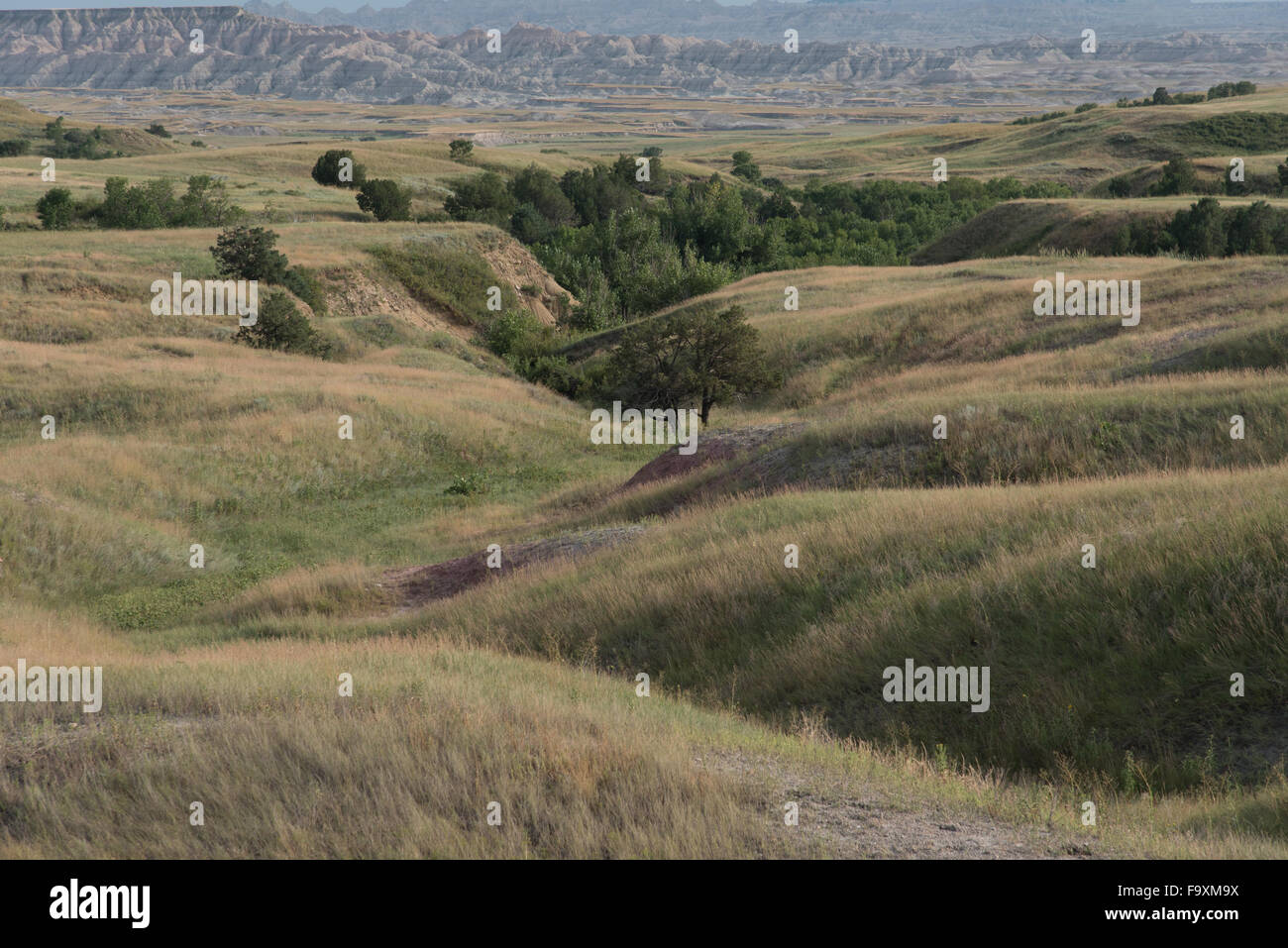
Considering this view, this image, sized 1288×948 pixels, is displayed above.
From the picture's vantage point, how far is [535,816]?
5297 mm

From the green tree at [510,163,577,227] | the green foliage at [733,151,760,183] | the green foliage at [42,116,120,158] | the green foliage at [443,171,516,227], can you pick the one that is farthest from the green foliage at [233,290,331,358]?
the green foliage at [733,151,760,183]

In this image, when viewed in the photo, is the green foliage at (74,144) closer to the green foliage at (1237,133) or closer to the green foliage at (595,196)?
the green foliage at (595,196)

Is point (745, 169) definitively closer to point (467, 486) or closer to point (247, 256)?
point (247, 256)

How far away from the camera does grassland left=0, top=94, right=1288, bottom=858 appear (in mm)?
5586

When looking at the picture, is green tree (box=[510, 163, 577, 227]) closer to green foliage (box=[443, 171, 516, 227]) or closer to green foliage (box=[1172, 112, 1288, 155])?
green foliage (box=[443, 171, 516, 227])

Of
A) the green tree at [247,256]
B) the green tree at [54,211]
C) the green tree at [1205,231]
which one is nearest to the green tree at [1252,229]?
the green tree at [1205,231]

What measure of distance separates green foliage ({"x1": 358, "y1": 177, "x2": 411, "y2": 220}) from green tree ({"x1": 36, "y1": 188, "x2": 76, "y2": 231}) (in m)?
22.3

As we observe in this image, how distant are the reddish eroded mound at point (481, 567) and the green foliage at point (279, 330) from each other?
2571cm

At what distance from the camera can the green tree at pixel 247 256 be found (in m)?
45.2

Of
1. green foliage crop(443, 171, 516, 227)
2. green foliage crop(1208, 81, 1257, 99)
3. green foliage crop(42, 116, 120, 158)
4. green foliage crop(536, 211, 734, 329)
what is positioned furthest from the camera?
green foliage crop(1208, 81, 1257, 99)

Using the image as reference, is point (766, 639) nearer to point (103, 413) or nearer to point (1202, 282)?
point (103, 413)

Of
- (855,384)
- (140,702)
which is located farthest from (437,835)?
(855,384)

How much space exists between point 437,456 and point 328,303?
2842 centimetres

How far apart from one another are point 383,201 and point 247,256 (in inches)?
1241
